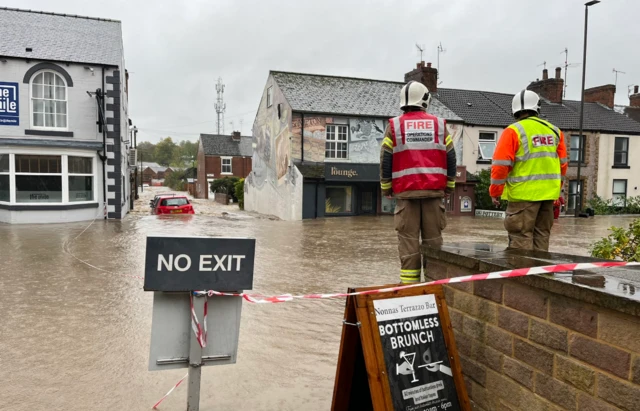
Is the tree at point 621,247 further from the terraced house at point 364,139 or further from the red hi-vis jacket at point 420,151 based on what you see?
the terraced house at point 364,139

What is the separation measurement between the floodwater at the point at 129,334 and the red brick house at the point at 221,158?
145ft

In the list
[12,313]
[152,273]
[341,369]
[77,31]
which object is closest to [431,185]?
[341,369]

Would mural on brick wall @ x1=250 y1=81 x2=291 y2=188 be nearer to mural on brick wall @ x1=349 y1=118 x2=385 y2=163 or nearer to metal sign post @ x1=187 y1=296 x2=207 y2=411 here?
mural on brick wall @ x1=349 y1=118 x2=385 y2=163

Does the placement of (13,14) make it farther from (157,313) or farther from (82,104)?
(157,313)

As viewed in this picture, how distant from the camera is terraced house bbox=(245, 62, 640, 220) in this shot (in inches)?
967

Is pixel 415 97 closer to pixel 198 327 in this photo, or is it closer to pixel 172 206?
pixel 198 327

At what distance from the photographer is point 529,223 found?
4398 mm

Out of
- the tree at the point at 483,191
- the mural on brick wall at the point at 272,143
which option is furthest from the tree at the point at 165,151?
the tree at the point at 483,191

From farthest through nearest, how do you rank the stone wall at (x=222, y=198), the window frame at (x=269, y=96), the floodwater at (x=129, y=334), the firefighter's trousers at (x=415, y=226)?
1. the stone wall at (x=222, y=198)
2. the window frame at (x=269, y=96)
3. the firefighter's trousers at (x=415, y=226)
4. the floodwater at (x=129, y=334)

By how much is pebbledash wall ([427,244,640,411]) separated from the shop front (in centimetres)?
2067

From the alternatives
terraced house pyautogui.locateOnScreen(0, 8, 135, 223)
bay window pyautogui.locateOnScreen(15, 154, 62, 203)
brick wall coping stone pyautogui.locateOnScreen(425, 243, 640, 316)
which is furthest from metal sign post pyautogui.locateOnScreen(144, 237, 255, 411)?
bay window pyautogui.locateOnScreen(15, 154, 62, 203)

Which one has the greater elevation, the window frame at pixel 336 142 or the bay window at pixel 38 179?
the window frame at pixel 336 142

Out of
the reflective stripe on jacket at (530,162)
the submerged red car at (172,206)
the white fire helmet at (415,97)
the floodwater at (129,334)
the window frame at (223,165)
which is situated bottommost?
the floodwater at (129,334)

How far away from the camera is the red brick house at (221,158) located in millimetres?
55531
